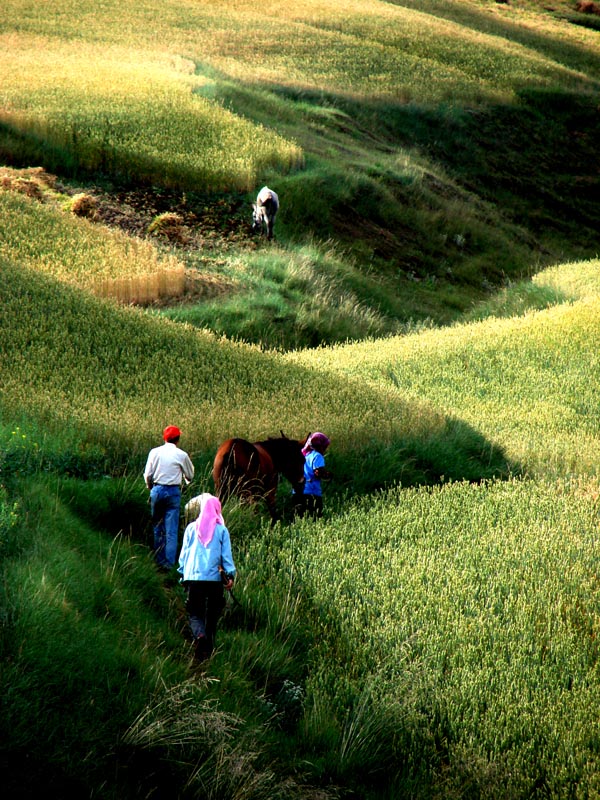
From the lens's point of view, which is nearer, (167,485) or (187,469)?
(167,485)

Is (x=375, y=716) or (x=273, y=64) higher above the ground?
(x=375, y=716)

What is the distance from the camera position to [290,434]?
1308 centimetres

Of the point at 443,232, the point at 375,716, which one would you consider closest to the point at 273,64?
the point at 443,232

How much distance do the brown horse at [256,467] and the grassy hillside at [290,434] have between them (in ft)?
1.28

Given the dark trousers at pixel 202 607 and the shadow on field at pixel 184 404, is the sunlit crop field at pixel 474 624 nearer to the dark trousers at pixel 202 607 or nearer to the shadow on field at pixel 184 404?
the dark trousers at pixel 202 607

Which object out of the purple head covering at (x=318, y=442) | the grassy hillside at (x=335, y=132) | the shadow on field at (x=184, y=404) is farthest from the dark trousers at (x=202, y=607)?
the grassy hillside at (x=335, y=132)

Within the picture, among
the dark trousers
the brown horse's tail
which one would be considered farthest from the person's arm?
the dark trousers

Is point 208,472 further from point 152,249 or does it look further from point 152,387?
point 152,249

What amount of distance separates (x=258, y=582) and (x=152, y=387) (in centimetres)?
512

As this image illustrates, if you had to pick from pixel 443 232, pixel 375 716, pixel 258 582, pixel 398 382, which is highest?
pixel 375 716

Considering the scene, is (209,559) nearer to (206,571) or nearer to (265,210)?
(206,571)

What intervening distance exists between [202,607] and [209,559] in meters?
0.44

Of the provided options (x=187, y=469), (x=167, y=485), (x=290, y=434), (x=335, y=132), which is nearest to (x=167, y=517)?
(x=167, y=485)

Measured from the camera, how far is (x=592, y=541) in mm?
10883
